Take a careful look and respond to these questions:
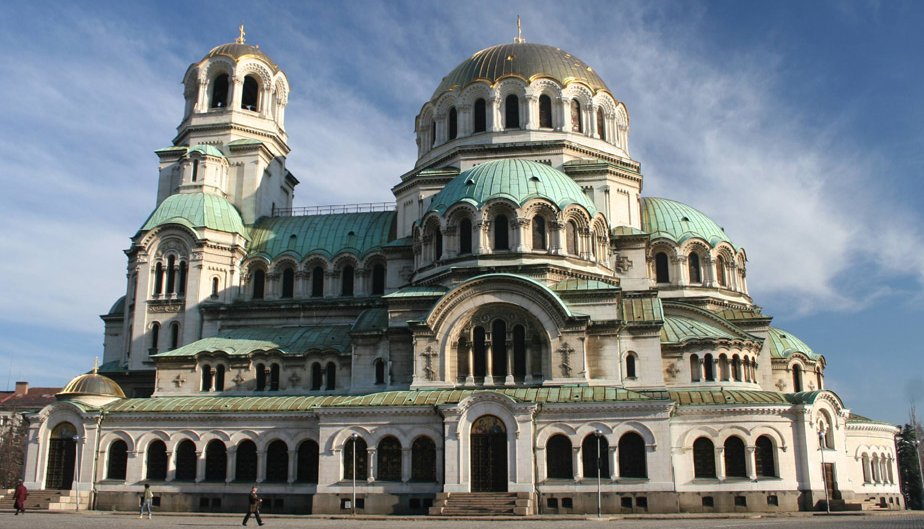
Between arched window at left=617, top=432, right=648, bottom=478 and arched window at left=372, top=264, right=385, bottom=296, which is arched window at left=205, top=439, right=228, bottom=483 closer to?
arched window at left=372, top=264, right=385, bottom=296

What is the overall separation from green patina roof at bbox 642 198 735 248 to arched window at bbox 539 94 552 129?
694 cm

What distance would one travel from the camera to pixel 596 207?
44312 millimetres

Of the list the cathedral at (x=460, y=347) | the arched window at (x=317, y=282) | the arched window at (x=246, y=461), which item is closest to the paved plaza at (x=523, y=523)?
the cathedral at (x=460, y=347)

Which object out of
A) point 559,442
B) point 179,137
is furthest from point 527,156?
point 179,137

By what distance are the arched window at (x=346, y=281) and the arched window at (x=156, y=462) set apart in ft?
40.5

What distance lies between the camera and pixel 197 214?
46.6 meters

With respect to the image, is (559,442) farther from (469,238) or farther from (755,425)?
(469,238)

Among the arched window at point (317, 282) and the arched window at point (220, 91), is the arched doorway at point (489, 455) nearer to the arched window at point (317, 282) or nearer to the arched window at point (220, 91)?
the arched window at point (317, 282)

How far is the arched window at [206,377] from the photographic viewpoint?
42062 mm

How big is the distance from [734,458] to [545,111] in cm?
2134

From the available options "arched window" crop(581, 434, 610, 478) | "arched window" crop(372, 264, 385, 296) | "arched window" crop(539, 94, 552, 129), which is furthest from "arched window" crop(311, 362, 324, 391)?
"arched window" crop(539, 94, 552, 129)

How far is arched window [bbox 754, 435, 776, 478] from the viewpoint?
113 feet

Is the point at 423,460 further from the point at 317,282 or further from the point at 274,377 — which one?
the point at 317,282

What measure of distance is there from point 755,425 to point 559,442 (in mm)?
7657
